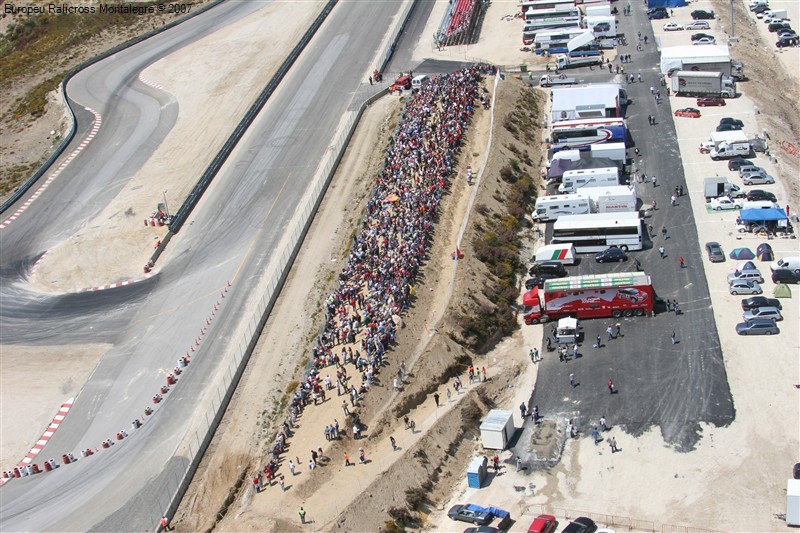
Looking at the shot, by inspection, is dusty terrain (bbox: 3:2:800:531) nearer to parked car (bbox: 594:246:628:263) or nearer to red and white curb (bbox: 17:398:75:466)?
red and white curb (bbox: 17:398:75:466)

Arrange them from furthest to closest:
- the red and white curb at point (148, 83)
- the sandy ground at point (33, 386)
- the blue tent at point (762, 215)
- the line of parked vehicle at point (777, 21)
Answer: the line of parked vehicle at point (777, 21) < the red and white curb at point (148, 83) < the blue tent at point (762, 215) < the sandy ground at point (33, 386)

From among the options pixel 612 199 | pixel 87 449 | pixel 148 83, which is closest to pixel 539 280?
pixel 612 199

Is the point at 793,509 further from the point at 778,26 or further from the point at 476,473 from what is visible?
the point at 778,26

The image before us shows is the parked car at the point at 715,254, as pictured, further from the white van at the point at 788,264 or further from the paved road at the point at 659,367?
the white van at the point at 788,264

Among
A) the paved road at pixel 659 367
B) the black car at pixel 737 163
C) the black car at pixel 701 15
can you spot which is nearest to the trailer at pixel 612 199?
the paved road at pixel 659 367

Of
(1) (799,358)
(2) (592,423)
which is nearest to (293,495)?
(2) (592,423)

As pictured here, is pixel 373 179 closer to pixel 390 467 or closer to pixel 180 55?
pixel 390 467
